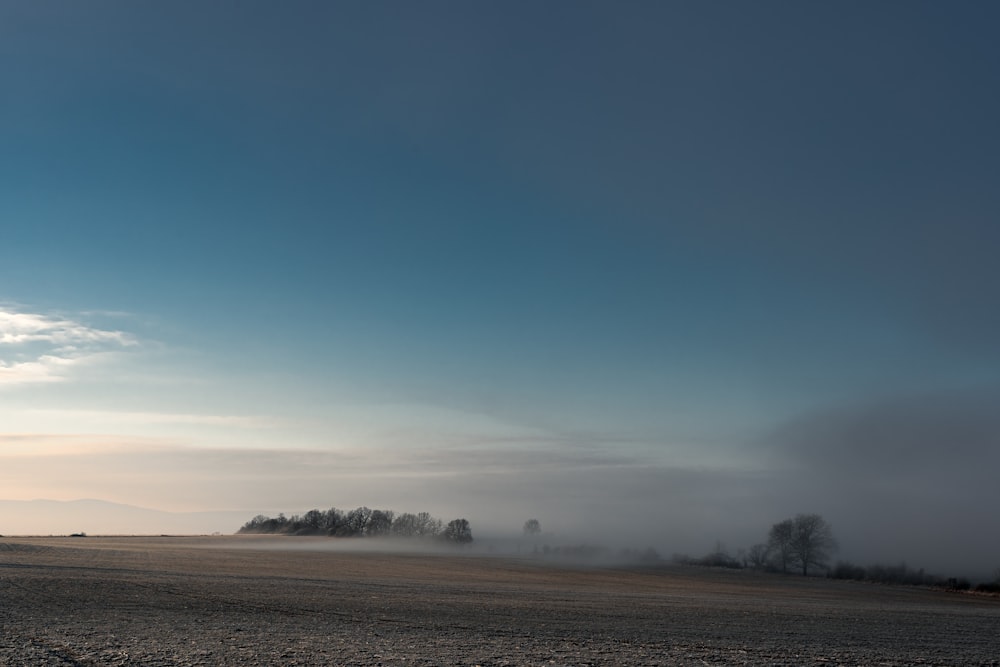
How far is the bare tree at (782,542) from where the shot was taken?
4975 inches

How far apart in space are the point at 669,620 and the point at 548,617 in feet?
16.7

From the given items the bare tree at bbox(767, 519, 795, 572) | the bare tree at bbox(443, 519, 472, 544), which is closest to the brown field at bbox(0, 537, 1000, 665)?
the bare tree at bbox(767, 519, 795, 572)

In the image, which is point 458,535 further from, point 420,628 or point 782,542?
point 420,628

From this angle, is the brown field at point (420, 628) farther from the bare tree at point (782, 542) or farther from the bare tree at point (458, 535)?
the bare tree at point (458, 535)

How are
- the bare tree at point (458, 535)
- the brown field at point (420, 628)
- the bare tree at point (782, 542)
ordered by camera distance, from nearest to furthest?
the brown field at point (420, 628)
the bare tree at point (782, 542)
the bare tree at point (458, 535)

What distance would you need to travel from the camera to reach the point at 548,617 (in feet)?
104

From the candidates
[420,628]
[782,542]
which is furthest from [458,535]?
[420,628]

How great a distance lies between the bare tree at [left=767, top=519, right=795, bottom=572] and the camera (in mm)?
126375

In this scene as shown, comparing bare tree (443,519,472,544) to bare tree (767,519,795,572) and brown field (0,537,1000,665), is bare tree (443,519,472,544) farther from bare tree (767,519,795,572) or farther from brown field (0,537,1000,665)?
brown field (0,537,1000,665)

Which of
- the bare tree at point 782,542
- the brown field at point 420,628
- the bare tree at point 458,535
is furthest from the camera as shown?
the bare tree at point 458,535

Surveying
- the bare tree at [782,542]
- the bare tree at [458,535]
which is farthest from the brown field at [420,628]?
the bare tree at [458,535]

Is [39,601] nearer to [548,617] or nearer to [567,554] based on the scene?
[548,617]

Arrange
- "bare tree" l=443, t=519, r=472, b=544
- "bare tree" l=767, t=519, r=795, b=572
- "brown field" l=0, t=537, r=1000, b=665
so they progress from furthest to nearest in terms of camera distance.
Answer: "bare tree" l=443, t=519, r=472, b=544 < "bare tree" l=767, t=519, r=795, b=572 < "brown field" l=0, t=537, r=1000, b=665

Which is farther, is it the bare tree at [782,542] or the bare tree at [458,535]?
the bare tree at [458,535]
